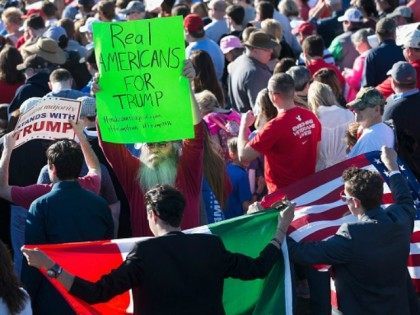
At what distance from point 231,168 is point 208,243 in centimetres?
309

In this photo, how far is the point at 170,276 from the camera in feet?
18.8

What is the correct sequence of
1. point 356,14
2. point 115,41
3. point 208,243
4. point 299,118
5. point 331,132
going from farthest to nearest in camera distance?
point 356,14 < point 331,132 < point 299,118 < point 115,41 < point 208,243

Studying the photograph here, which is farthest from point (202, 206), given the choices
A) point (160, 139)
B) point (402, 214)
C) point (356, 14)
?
point (356, 14)

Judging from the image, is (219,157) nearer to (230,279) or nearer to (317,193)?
(317,193)

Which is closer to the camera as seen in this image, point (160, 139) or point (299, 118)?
point (160, 139)

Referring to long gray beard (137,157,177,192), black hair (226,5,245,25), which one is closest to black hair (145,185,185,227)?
long gray beard (137,157,177,192)

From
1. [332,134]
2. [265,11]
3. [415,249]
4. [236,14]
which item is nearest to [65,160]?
[415,249]

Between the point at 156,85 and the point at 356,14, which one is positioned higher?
the point at 356,14

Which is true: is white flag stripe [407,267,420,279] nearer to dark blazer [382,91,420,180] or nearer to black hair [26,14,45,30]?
dark blazer [382,91,420,180]

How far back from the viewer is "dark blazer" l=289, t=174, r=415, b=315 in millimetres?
6395

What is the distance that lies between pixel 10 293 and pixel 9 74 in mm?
5794

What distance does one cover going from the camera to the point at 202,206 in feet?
25.9

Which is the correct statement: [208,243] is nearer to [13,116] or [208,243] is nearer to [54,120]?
[54,120]

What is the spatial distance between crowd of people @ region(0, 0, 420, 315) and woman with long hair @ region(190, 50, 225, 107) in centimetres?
1
